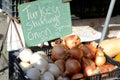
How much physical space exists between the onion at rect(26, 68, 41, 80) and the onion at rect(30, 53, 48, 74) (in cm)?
4

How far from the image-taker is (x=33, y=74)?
184 cm

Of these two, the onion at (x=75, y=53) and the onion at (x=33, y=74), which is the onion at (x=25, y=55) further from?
the onion at (x=75, y=53)

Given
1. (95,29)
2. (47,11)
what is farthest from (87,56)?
(95,29)

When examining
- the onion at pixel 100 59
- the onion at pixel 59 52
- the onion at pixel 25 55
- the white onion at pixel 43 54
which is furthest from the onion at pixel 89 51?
the onion at pixel 25 55

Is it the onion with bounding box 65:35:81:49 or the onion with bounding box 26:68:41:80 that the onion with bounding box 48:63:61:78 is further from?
the onion with bounding box 65:35:81:49

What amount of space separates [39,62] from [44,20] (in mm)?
463

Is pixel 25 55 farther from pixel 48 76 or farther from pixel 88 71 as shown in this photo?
pixel 88 71

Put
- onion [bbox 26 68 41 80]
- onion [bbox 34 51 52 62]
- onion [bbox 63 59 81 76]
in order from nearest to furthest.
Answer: onion [bbox 26 68 41 80], onion [bbox 63 59 81 76], onion [bbox 34 51 52 62]

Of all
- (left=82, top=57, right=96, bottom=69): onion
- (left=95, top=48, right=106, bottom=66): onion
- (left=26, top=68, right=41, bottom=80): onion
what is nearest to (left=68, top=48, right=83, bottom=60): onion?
(left=82, top=57, right=96, bottom=69): onion

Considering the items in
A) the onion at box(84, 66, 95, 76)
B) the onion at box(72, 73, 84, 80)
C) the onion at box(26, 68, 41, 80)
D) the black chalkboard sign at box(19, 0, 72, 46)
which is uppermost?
the black chalkboard sign at box(19, 0, 72, 46)

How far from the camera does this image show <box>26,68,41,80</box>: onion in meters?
1.84

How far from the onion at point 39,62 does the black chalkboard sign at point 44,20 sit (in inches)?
6.8

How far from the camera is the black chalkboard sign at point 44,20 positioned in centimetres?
214

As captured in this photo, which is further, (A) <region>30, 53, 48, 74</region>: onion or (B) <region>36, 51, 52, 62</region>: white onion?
(B) <region>36, 51, 52, 62</region>: white onion
